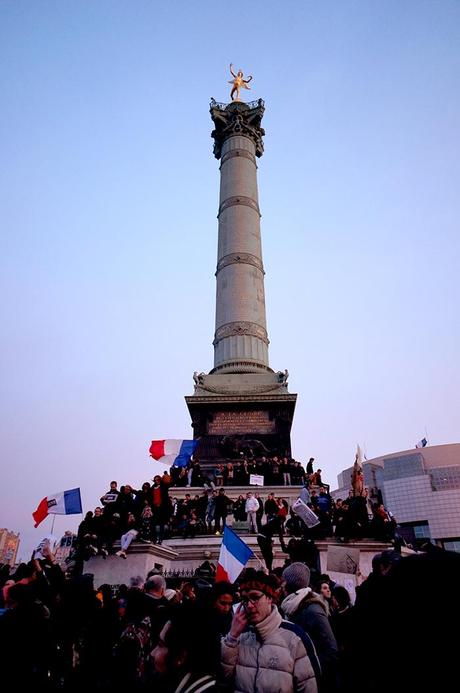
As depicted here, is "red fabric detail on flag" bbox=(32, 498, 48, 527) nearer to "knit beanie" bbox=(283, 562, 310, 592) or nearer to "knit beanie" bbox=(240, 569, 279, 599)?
"knit beanie" bbox=(283, 562, 310, 592)

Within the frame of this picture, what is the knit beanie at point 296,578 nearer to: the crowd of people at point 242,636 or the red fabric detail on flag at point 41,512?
the crowd of people at point 242,636

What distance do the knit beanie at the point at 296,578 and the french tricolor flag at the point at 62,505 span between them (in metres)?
8.74

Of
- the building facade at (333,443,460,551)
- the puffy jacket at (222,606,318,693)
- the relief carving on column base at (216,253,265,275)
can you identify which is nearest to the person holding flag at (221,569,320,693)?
the puffy jacket at (222,606,318,693)

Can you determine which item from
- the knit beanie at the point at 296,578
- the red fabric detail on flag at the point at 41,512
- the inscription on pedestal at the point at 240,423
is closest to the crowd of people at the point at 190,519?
the red fabric detail on flag at the point at 41,512

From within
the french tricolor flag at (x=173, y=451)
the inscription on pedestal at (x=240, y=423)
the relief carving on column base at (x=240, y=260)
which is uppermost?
the relief carving on column base at (x=240, y=260)

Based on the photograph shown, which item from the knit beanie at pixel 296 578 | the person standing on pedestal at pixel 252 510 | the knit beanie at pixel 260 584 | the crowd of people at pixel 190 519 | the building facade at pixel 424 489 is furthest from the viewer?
the building facade at pixel 424 489

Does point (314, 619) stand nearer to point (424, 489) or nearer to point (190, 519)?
point (190, 519)

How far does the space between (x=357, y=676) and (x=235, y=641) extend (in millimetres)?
1604

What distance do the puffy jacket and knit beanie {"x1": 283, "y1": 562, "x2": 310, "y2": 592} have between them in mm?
1084

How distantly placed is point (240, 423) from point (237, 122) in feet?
74.0

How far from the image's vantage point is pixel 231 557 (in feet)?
20.7

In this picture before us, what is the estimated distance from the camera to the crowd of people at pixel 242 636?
1.36 meters

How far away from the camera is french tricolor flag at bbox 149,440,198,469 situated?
14.9 m

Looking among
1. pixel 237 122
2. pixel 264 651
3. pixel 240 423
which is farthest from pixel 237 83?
pixel 264 651
